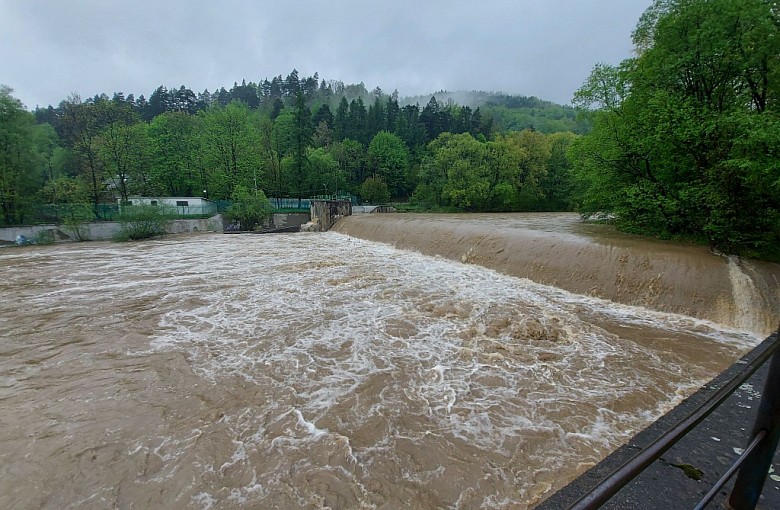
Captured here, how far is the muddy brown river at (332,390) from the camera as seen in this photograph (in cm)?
359

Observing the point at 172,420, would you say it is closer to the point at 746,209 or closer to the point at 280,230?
the point at 746,209

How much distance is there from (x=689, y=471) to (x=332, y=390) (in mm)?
4014

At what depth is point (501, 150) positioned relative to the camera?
38000 millimetres

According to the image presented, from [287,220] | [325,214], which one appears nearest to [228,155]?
[287,220]

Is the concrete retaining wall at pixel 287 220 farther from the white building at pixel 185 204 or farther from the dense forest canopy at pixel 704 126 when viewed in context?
the dense forest canopy at pixel 704 126

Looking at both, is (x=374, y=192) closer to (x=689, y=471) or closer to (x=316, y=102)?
(x=689, y=471)

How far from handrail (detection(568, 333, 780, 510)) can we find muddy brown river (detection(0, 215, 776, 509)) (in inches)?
106

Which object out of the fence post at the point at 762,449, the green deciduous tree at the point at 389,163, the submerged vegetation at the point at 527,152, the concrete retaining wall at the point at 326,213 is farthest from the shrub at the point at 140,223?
the green deciduous tree at the point at 389,163

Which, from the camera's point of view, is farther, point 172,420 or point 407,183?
point 407,183

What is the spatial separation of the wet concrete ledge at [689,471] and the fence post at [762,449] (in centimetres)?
19

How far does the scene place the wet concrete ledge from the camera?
7.60ft

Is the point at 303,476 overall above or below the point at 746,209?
below

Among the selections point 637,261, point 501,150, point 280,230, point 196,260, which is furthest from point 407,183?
point 637,261

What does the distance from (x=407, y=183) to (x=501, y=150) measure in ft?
60.4
